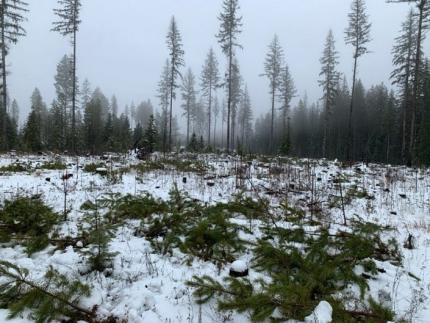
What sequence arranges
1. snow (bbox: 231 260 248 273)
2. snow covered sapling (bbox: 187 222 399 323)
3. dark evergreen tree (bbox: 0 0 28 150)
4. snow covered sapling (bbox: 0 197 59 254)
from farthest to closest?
1. dark evergreen tree (bbox: 0 0 28 150)
2. snow covered sapling (bbox: 0 197 59 254)
3. snow (bbox: 231 260 248 273)
4. snow covered sapling (bbox: 187 222 399 323)

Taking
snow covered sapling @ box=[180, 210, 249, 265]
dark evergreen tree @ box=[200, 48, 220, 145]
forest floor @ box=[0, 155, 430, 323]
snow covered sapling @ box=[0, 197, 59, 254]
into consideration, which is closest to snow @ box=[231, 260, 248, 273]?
forest floor @ box=[0, 155, 430, 323]

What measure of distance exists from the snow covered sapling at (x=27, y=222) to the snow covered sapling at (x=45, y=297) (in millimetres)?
1303

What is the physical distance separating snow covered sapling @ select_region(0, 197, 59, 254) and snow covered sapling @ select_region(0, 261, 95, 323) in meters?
1.30

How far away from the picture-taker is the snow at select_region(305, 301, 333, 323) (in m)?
2.72

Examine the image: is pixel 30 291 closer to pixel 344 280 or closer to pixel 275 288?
pixel 275 288

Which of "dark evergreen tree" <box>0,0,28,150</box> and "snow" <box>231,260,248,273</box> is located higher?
"dark evergreen tree" <box>0,0,28,150</box>

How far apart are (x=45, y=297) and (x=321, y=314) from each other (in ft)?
9.17

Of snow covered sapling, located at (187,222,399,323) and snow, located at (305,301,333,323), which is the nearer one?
snow, located at (305,301,333,323)

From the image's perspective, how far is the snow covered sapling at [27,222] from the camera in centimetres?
484

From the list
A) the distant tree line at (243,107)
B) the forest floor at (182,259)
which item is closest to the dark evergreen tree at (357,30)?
the distant tree line at (243,107)

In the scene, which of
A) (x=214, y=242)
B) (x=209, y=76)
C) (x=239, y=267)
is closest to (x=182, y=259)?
(x=214, y=242)

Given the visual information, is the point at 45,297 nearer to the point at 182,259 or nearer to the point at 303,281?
the point at 182,259

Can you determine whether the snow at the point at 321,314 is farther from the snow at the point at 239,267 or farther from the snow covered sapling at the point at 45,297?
the snow covered sapling at the point at 45,297

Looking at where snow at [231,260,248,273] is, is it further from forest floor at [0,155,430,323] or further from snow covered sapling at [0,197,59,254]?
snow covered sapling at [0,197,59,254]
